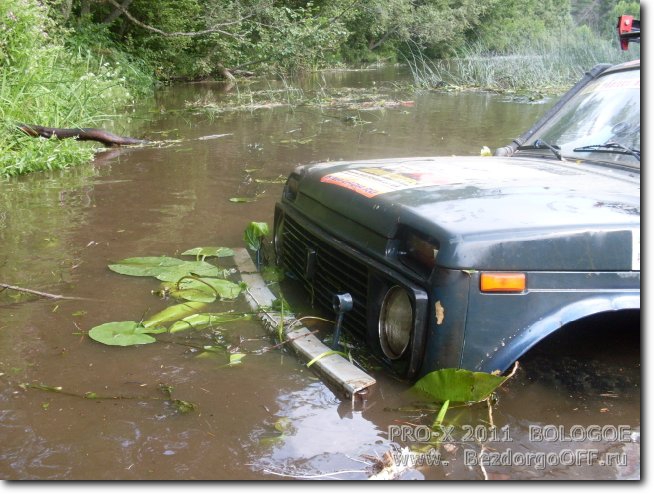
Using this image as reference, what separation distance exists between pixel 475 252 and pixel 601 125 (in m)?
1.65

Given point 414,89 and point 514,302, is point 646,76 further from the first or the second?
point 414,89

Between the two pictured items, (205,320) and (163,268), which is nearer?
(205,320)

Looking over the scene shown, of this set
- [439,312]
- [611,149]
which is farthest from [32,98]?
[439,312]

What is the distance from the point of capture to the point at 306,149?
1020 centimetres

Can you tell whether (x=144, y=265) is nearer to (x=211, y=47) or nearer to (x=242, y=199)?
(x=242, y=199)

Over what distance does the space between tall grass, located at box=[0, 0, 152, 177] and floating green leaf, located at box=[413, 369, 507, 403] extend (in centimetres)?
632

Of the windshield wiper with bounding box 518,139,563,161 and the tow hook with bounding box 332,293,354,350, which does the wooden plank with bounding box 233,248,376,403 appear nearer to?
the tow hook with bounding box 332,293,354,350

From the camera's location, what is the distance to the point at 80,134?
9.05m

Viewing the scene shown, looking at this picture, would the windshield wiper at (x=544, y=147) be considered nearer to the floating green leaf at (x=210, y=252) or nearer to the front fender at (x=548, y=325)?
the front fender at (x=548, y=325)

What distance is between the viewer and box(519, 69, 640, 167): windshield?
3.53m

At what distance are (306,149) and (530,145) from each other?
6249 millimetres

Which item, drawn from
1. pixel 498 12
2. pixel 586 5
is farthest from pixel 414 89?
pixel 586 5

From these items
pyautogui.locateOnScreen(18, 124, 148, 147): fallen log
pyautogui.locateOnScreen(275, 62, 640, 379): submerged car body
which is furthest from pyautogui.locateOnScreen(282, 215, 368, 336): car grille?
pyautogui.locateOnScreen(18, 124, 148, 147): fallen log

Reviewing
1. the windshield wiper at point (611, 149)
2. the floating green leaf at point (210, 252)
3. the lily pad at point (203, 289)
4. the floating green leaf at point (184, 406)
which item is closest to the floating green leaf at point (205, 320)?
the lily pad at point (203, 289)
